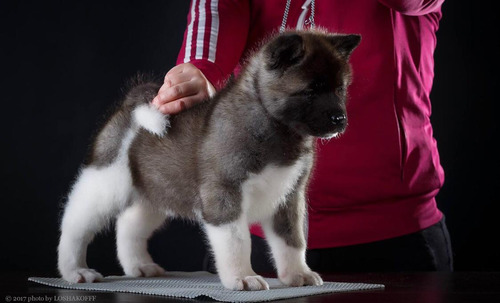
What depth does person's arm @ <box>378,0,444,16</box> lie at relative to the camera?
Result: 2.34 metres

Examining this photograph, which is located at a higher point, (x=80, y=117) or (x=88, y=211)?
(x=80, y=117)

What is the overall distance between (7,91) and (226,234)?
7.30 feet

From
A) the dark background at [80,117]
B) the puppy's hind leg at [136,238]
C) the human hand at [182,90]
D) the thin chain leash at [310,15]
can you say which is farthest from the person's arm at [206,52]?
the dark background at [80,117]

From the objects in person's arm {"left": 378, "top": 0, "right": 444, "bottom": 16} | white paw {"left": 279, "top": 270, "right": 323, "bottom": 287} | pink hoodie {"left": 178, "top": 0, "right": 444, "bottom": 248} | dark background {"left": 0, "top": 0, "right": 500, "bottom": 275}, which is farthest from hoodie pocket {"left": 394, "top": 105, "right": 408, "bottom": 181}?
dark background {"left": 0, "top": 0, "right": 500, "bottom": 275}

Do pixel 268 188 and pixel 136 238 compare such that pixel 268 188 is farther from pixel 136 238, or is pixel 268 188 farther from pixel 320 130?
pixel 136 238

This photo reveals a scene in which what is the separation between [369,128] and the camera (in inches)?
101

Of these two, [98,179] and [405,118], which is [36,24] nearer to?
[98,179]

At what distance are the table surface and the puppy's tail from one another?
0.51 meters

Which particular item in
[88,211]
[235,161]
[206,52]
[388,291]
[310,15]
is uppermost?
[310,15]

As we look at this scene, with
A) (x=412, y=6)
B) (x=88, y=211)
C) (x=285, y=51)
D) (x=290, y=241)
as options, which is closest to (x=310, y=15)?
(x=412, y=6)

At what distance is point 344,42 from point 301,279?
2.04 feet

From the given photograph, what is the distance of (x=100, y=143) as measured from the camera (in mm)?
2307

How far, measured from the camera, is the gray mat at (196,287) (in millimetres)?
1735

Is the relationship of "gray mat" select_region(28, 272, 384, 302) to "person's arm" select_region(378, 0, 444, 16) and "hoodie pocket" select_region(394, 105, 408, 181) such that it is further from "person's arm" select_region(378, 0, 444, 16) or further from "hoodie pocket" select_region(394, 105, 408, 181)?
"person's arm" select_region(378, 0, 444, 16)
